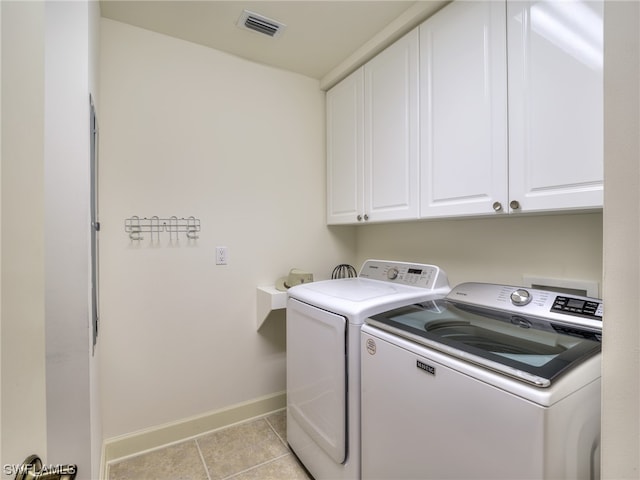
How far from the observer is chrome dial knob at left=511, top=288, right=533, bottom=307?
4.15 ft

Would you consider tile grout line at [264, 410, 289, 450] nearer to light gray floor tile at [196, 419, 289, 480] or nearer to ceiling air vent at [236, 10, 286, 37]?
light gray floor tile at [196, 419, 289, 480]

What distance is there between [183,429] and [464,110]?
2355 millimetres

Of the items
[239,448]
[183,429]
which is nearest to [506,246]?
[239,448]

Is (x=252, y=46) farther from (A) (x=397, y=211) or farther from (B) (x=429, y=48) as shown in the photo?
(A) (x=397, y=211)

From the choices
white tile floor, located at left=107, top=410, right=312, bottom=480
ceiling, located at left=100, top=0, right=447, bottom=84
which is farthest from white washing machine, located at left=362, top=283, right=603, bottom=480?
ceiling, located at left=100, top=0, right=447, bottom=84

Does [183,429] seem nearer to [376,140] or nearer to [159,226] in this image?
[159,226]

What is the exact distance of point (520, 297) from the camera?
129 centimetres

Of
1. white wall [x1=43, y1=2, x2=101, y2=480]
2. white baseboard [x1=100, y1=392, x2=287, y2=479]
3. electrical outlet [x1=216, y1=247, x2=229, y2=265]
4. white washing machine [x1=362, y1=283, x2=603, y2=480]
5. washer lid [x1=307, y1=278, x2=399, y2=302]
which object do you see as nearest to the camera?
white washing machine [x1=362, y1=283, x2=603, y2=480]

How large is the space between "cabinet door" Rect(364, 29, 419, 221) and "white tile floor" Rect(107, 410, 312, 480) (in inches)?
58.8

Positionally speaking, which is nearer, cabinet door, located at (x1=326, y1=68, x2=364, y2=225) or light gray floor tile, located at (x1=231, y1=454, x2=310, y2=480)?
light gray floor tile, located at (x1=231, y1=454, x2=310, y2=480)

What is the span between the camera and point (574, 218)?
1362 millimetres

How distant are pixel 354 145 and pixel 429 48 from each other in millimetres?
710

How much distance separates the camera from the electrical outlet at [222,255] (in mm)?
2012

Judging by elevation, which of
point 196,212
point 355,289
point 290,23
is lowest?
point 355,289
